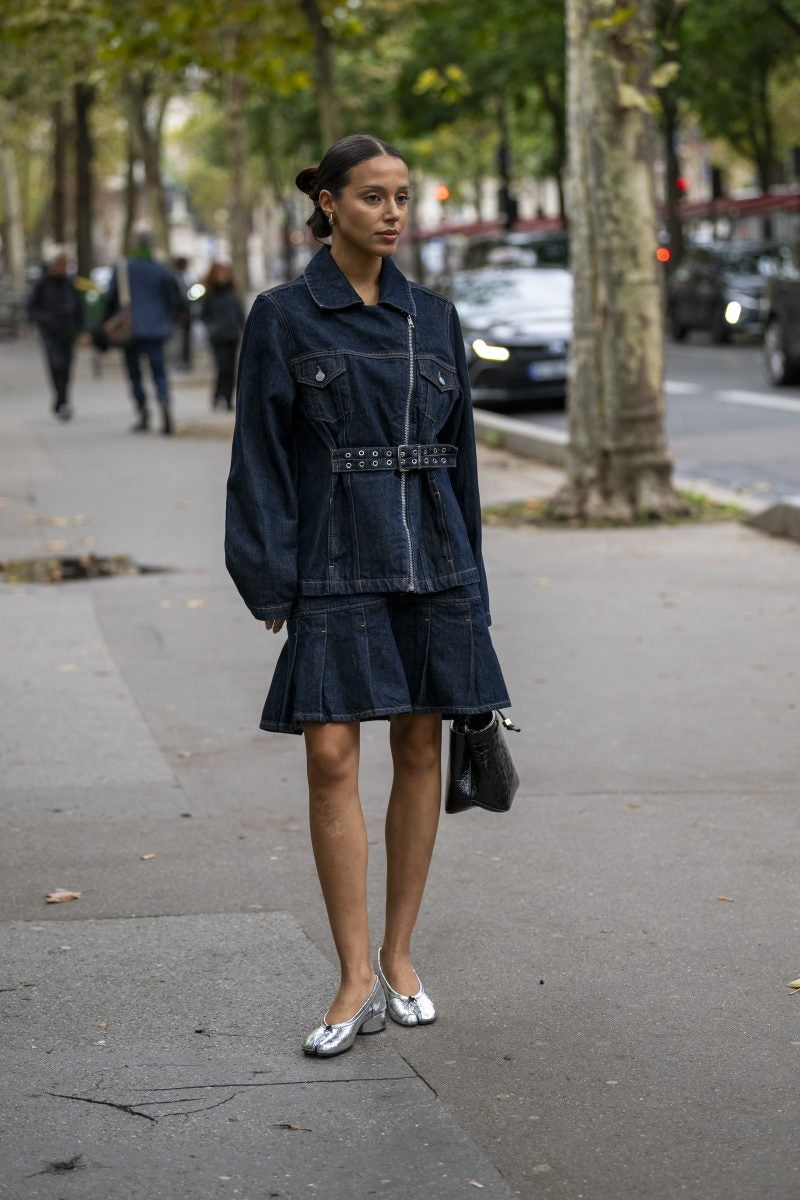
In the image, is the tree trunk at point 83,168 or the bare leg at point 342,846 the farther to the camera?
the tree trunk at point 83,168

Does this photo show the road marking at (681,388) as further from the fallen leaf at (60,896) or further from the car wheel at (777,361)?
the fallen leaf at (60,896)

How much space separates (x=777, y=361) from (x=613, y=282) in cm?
1056

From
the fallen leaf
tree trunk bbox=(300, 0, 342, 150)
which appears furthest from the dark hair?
tree trunk bbox=(300, 0, 342, 150)

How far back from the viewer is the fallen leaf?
5.01 metres

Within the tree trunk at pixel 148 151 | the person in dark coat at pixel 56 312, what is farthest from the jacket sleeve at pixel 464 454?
the tree trunk at pixel 148 151

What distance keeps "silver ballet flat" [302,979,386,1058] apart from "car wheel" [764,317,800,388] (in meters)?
18.1

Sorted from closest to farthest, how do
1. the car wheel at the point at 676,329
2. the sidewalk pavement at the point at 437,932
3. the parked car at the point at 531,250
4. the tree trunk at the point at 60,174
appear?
the sidewalk pavement at the point at 437,932, the car wheel at the point at 676,329, the parked car at the point at 531,250, the tree trunk at the point at 60,174

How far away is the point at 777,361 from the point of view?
21.9 meters

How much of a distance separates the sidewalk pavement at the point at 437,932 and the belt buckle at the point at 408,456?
117 cm

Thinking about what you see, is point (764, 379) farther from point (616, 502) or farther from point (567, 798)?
point (567, 798)

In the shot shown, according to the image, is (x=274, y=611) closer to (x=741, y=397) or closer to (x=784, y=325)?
(x=741, y=397)

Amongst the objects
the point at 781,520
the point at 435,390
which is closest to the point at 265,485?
the point at 435,390

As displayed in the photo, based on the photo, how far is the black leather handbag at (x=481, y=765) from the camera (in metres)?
4.09

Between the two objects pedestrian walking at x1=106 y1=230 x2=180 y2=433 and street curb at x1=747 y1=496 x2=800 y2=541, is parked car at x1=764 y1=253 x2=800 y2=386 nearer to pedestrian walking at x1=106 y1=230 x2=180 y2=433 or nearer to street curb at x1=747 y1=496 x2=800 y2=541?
pedestrian walking at x1=106 y1=230 x2=180 y2=433
